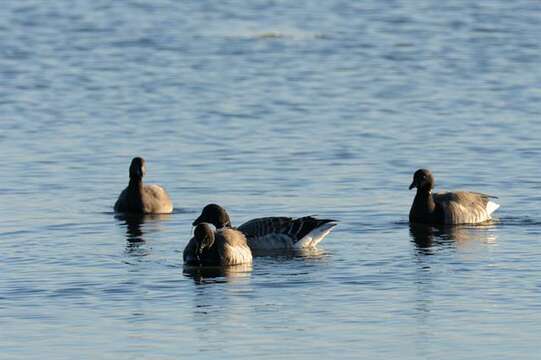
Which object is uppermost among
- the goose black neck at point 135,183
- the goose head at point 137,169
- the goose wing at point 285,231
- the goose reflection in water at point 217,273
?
the goose head at point 137,169

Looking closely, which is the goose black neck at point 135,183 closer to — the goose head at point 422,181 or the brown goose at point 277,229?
the brown goose at point 277,229

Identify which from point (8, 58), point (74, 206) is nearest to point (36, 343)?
point (74, 206)

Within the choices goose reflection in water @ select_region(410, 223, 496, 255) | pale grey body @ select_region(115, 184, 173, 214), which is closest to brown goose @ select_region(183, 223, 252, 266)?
goose reflection in water @ select_region(410, 223, 496, 255)

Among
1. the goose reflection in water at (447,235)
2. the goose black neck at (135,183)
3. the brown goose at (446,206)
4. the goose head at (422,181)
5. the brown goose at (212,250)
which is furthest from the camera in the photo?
the goose black neck at (135,183)

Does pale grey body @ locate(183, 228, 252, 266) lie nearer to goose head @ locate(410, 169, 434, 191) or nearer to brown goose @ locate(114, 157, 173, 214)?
brown goose @ locate(114, 157, 173, 214)

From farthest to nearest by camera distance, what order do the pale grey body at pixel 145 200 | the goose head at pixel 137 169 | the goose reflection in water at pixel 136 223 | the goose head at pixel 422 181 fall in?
the goose head at pixel 137 169, the pale grey body at pixel 145 200, the goose head at pixel 422 181, the goose reflection in water at pixel 136 223

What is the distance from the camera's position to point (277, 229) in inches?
1024

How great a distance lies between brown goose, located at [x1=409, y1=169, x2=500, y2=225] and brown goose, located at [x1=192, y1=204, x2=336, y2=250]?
9.77 ft

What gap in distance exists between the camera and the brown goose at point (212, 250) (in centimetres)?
2450

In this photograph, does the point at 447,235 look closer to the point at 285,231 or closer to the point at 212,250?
the point at 285,231

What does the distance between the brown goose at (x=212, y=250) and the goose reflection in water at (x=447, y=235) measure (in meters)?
3.00

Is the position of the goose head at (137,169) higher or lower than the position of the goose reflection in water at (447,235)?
higher

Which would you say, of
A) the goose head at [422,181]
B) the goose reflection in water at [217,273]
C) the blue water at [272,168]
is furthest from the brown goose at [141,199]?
Answer: the goose reflection in water at [217,273]

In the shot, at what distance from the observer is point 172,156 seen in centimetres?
3525
